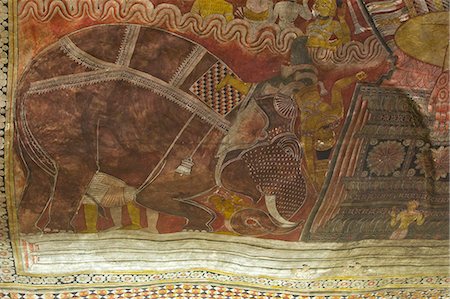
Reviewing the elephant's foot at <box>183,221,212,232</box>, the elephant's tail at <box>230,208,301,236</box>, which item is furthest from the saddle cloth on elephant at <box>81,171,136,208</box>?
the elephant's tail at <box>230,208,301,236</box>

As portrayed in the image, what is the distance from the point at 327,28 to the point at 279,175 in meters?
1.01

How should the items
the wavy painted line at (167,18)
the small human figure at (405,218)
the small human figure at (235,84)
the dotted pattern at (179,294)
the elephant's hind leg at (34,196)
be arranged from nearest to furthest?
the wavy painted line at (167,18), the elephant's hind leg at (34,196), the small human figure at (235,84), the dotted pattern at (179,294), the small human figure at (405,218)

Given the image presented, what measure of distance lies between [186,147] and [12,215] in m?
1.14

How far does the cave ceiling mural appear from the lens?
3668 millimetres

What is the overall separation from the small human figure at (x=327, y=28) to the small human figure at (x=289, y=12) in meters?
0.06

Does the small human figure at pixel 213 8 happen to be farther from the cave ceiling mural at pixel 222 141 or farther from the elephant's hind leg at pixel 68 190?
the elephant's hind leg at pixel 68 190

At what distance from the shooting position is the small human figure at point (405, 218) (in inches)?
178

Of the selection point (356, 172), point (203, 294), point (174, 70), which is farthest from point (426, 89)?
point (203, 294)

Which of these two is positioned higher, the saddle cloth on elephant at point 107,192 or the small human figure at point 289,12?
the small human figure at point 289,12

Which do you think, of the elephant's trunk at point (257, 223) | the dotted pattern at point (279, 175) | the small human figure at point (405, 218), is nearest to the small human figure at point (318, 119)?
the dotted pattern at point (279, 175)

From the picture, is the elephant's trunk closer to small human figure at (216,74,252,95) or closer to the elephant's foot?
the elephant's foot

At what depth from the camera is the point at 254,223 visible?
14.1 ft

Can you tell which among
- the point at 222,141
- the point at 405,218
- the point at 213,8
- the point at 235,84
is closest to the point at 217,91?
the point at 235,84

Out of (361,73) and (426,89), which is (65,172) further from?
(426,89)
